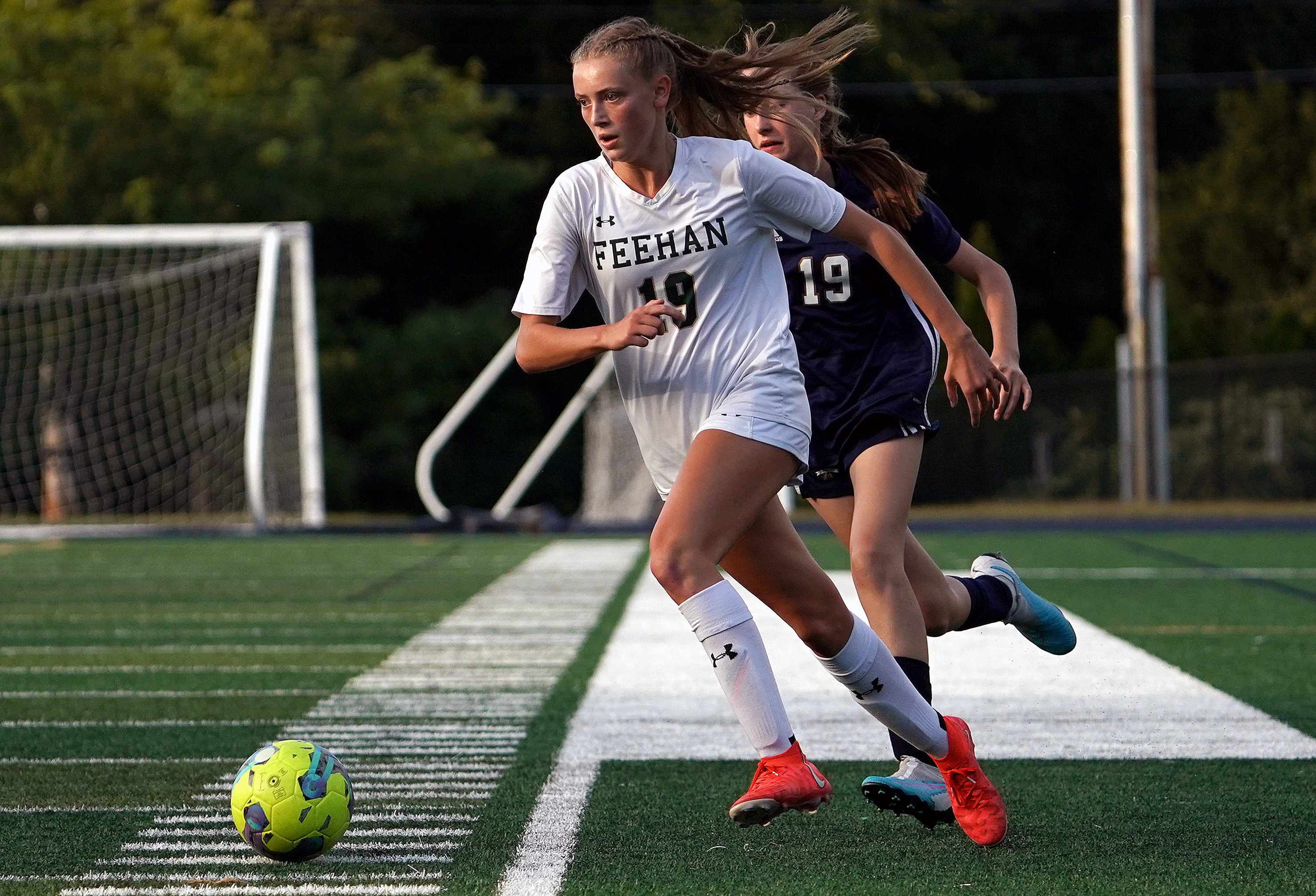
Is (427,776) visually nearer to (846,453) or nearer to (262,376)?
(846,453)

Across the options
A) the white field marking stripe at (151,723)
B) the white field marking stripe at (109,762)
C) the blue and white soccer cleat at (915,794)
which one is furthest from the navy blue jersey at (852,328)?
the white field marking stripe at (151,723)

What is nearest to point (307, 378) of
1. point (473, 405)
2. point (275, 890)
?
point (473, 405)

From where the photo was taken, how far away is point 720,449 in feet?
12.8

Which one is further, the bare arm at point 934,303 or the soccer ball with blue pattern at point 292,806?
the bare arm at point 934,303

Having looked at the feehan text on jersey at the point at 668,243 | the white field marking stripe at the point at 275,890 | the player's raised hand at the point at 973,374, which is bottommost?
the white field marking stripe at the point at 275,890

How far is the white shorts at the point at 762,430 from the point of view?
3926 mm

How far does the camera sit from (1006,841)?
4.09 metres

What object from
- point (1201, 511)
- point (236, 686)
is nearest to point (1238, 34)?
point (1201, 511)

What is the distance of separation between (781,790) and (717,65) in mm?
1786

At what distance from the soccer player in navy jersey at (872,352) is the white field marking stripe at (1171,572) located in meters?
7.59

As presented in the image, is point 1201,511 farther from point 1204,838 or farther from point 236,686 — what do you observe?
point 1204,838

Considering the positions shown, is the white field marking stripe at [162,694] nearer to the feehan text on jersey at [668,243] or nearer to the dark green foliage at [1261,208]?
the feehan text on jersey at [668,243]

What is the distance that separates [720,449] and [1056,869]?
118 cm

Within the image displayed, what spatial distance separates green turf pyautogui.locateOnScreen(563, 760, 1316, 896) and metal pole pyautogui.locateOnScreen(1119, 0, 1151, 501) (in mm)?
18508
